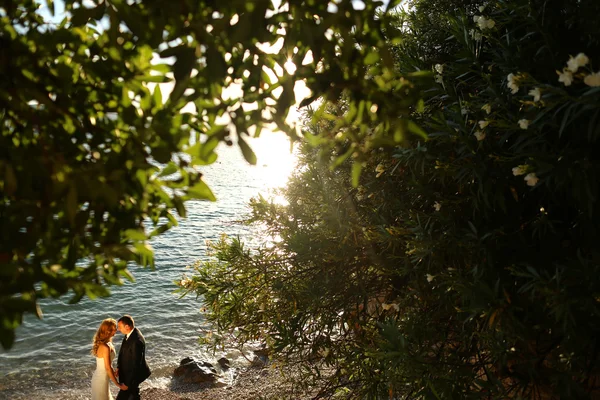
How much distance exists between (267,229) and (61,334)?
38.6 ft

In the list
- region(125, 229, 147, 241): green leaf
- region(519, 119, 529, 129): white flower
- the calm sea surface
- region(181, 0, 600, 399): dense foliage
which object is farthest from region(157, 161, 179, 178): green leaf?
the calm sea surface

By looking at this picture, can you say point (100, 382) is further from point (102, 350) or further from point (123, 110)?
point (123, 110)

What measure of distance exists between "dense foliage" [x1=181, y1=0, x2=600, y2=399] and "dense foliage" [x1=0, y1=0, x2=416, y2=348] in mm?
302

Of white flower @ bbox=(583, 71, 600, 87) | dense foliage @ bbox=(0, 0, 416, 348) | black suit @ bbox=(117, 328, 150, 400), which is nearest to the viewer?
dense foliage @ bbox=(0, 0, 416, 348)

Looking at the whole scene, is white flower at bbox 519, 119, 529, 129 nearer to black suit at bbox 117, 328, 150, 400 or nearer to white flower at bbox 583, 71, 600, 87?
white flower at bbox 583, 71, 600, 87

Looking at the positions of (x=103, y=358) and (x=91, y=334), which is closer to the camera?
(x=103, y=358)

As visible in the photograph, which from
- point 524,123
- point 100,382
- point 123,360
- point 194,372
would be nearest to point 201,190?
point 524,123

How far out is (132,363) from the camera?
6.83 m

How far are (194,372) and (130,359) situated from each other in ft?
18.6

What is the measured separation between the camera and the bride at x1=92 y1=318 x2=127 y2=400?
6.87m

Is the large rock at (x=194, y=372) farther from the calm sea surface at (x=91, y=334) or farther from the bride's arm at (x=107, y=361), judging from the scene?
the bride's arm at (x=107, y=361)

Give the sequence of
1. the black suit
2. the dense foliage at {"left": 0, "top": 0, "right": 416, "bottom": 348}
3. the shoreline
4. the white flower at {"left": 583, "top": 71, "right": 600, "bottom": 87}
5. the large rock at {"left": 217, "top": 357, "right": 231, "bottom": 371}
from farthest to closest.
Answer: the large rock at {"left": 217, "top": 357, "right": 231, "bottom": 371} < the shoreline < the black suit < the white flower at {"left": 583, "top": 71, "right": 600, "bottom": 87} < the dense foliage at {"left": 0, "top": 0, "right": 416, "bottom": 348}

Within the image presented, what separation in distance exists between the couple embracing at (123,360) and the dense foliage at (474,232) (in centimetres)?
236

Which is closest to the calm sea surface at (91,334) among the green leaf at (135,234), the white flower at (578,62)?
the white flower at (578,62)
